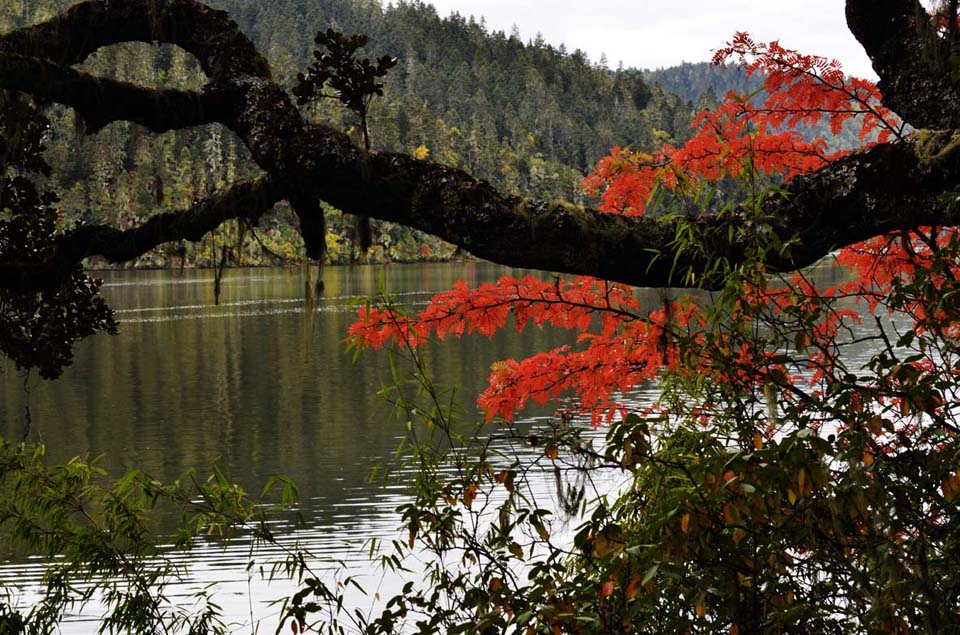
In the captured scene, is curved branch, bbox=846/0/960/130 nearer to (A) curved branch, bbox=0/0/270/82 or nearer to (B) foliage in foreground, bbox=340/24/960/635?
(B) foliage in foreground, bbox=340/24/960/635

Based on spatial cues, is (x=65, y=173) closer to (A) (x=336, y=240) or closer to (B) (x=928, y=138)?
(A) (x=336, y=240)

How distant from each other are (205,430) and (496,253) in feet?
74.9

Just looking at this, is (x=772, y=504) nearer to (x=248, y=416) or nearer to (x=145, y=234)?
(x=145, y=234)

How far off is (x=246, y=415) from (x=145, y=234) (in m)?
23.2

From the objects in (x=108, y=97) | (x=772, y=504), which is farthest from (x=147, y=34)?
(x=772, y=504)

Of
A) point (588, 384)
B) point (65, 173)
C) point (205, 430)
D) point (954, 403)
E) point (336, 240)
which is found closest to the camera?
point (954, 403)

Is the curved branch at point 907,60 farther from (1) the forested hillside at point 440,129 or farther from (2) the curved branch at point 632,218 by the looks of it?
(1) the forested hillside at point 440,129

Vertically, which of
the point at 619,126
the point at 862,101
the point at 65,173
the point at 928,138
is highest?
the point at 619,126

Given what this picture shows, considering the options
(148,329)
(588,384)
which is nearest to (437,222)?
(588,384)

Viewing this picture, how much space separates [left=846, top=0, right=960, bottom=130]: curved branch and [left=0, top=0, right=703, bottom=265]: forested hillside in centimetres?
8285

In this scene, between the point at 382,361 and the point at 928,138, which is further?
the point at 382,361

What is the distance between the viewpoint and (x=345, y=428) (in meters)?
26.0

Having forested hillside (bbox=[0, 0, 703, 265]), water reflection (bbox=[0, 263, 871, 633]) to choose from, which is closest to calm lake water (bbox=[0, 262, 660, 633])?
water reflection (bbox=[0, 263, 871, 633])

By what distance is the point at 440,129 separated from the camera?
136125 mm
